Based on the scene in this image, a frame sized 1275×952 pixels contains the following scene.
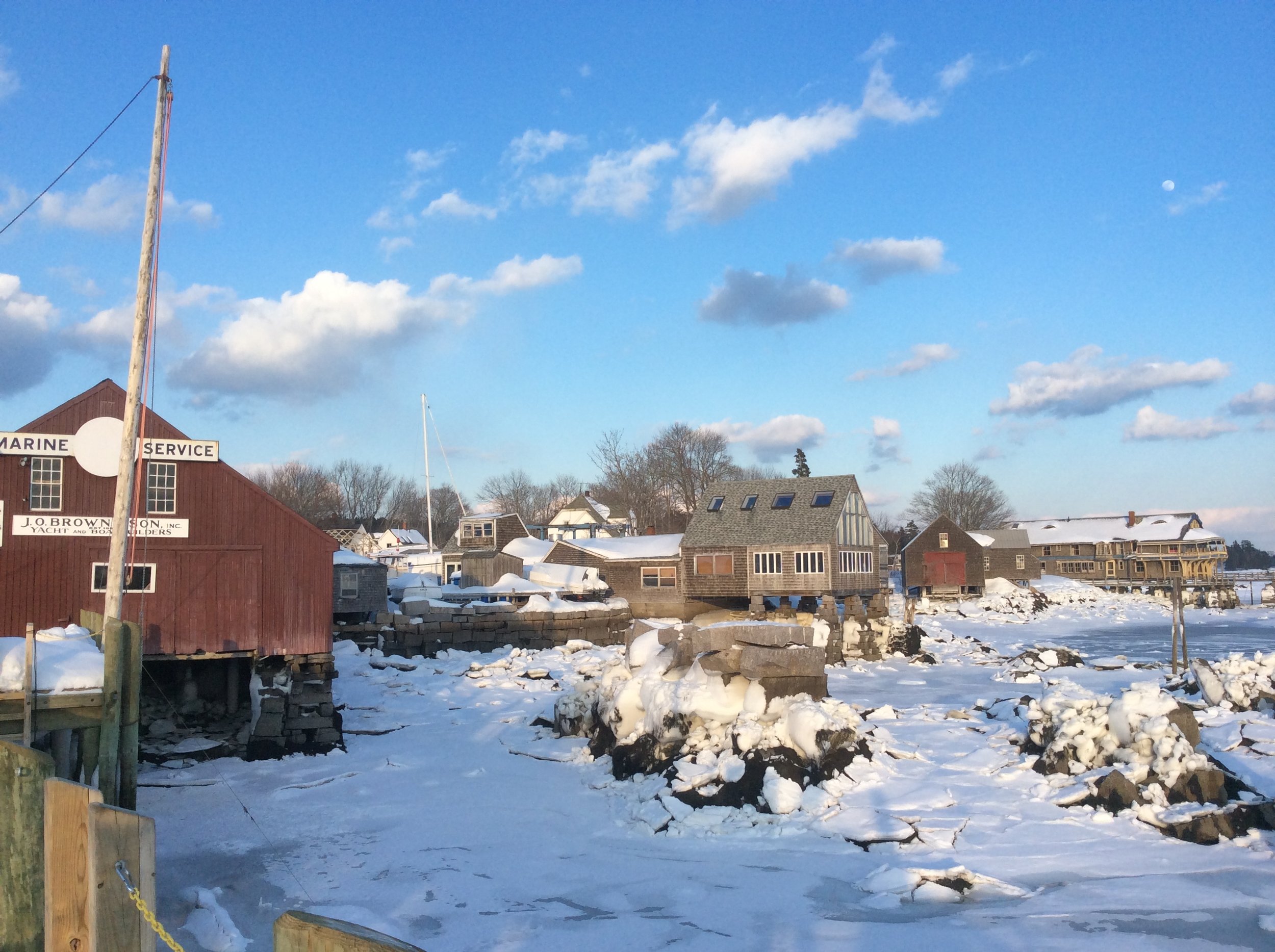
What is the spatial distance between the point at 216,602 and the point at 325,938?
61.8 ft

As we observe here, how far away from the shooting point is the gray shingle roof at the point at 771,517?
44.6 m

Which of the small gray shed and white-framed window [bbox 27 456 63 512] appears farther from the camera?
the small gray shed

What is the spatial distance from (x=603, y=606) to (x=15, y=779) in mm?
36248

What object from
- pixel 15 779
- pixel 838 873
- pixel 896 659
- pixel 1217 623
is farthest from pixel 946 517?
pixel 15 779

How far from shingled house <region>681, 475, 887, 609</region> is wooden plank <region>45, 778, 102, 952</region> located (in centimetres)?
4077

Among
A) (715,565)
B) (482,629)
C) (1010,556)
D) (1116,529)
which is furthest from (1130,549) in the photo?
(482,629)

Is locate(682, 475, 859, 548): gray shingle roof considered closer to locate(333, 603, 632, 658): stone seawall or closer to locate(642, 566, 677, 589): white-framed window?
locate(642, 566, 677, 589): white-framed window

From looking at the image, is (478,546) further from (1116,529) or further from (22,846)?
(1116,529)

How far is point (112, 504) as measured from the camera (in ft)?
63.7

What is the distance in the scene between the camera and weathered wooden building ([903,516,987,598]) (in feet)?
242

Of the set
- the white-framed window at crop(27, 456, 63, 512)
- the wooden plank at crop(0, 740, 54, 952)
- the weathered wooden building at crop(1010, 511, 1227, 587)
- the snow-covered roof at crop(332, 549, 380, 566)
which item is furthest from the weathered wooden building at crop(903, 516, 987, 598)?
the wooden plank at crop(0, 740, 54, 952)

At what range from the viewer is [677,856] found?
12.6m

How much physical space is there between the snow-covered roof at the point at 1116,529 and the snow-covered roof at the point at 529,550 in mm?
54028

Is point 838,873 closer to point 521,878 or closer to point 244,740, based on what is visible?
point 521,878
